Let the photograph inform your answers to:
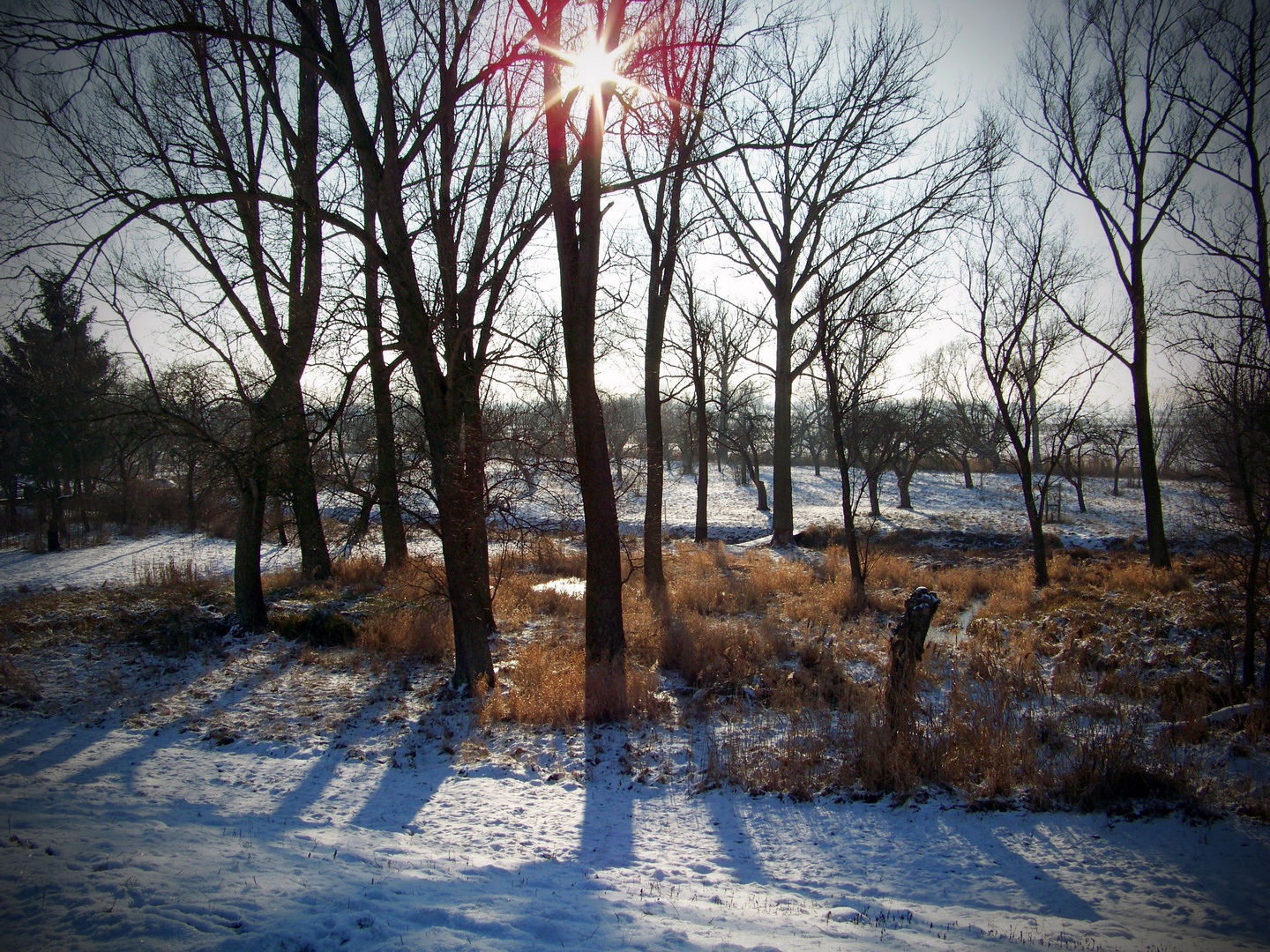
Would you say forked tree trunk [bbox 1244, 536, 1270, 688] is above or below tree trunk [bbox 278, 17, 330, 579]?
below

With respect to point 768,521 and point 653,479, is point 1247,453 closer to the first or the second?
point 653,479

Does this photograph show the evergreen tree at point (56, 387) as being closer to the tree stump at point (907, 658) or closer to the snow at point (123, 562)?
the snow at point (123, 562)

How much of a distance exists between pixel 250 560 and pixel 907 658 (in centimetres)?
856

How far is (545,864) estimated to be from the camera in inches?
146

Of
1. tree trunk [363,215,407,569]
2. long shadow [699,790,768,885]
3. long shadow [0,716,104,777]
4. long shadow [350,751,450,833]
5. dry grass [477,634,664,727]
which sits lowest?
long shadow [699,790,768,885]

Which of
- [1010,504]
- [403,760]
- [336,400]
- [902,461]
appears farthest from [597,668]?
[1010,504]

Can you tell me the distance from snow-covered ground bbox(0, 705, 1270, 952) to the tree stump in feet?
2.66

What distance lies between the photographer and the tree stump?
203 inches

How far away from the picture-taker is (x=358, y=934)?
2.64 m

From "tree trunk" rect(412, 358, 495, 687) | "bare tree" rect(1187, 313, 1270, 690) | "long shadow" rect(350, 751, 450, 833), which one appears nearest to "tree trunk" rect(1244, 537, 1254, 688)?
"bare tree" rect(1187, 313, 1270, 690)

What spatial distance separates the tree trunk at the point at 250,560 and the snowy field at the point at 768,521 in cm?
405

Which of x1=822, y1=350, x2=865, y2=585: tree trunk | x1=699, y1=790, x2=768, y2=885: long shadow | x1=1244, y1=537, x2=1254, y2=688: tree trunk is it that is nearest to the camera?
x1=699, y1=790, x2=768, y2=885: long shadow

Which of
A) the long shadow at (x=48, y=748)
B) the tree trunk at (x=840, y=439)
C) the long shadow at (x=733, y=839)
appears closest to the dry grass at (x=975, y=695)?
the long shadow at (x=733, y=839)

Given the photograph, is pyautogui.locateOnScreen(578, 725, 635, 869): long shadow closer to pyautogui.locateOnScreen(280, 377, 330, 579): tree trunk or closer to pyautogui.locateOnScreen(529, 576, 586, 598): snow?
pyautogui.locateOnScreen(280, 377, 330, 579): tree trunk
